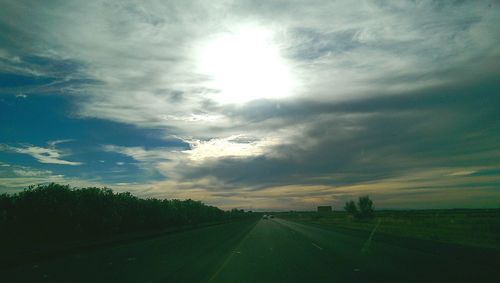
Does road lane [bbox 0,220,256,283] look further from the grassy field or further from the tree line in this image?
the grassy field

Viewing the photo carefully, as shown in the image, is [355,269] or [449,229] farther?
[449,229]

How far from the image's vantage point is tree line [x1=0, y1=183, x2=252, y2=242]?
947 inches

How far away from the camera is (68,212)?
2725 cm

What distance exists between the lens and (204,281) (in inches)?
409

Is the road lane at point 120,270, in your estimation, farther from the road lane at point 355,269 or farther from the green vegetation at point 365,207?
the green vegetation at point 365,207

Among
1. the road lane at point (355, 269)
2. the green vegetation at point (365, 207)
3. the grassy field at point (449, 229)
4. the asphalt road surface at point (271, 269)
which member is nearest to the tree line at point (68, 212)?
the asphalt road surface at point (271, 269)

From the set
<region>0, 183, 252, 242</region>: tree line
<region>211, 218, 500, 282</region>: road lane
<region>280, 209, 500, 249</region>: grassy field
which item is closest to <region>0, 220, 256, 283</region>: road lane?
<region>211, 218, 500, 282</region>: road lane

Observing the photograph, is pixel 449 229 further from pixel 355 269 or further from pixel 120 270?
pixel 120 270

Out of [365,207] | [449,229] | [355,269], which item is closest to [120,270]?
[355,269]

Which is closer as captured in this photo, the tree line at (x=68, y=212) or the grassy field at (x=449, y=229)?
the tree line at (x=68, y=212)

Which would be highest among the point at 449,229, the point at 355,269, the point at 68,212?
the point at 68,212

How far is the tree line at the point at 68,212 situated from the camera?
24047mm

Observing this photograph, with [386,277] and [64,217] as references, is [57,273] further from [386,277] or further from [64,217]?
[64,217]

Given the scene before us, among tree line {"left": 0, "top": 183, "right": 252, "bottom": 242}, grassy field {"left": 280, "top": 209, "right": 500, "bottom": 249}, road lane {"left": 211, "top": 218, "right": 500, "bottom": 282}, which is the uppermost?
tree line {"left": 0, "top": 183, "right": 252, "bottom": 242}
